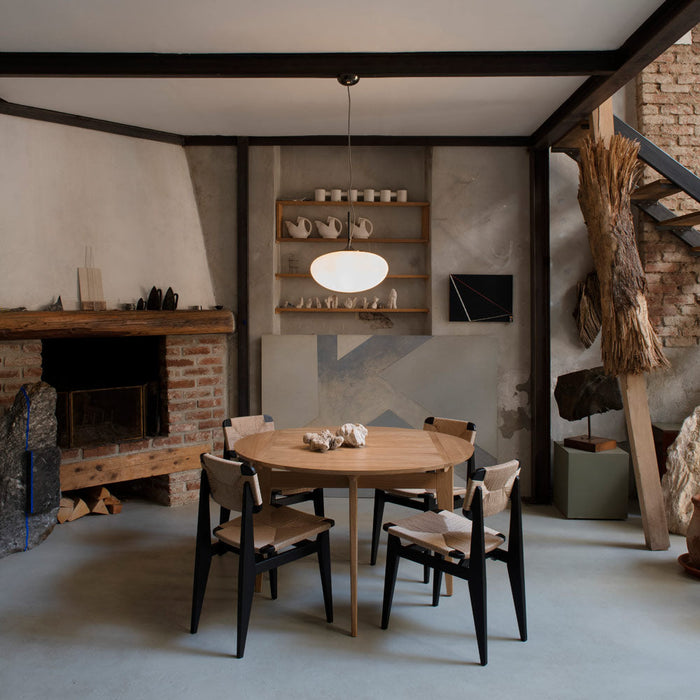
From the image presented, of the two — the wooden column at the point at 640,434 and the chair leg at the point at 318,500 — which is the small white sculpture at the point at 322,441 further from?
the wooden column at the point at 640,434

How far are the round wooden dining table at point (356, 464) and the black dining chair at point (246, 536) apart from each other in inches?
6.5

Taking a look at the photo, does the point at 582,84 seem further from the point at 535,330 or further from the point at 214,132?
the point at 214,132

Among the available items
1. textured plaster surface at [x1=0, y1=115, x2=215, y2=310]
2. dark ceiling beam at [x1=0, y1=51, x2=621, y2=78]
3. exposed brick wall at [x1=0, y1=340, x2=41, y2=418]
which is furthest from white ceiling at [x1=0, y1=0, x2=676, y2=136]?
exposed brick wall at [x1=0, y1=340, x2=41, y2=418]

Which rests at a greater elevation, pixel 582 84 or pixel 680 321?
pixel 582 84

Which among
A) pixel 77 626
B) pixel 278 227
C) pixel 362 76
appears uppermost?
pixel 362 76

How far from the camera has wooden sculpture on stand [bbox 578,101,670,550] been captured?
370 cm

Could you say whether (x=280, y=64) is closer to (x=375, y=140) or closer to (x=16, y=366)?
(x=375, y=140)

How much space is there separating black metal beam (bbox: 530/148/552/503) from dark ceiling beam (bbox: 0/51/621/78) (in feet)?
4.74

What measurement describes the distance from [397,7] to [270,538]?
242 cm

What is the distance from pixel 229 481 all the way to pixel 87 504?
2271 mm

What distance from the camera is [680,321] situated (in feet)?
15.1

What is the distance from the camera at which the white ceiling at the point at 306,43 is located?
111 inches

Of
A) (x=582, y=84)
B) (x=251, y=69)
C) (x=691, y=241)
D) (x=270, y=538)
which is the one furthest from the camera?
(x=691, y=241)

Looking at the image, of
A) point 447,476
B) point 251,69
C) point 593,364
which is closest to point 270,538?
point 447,476
